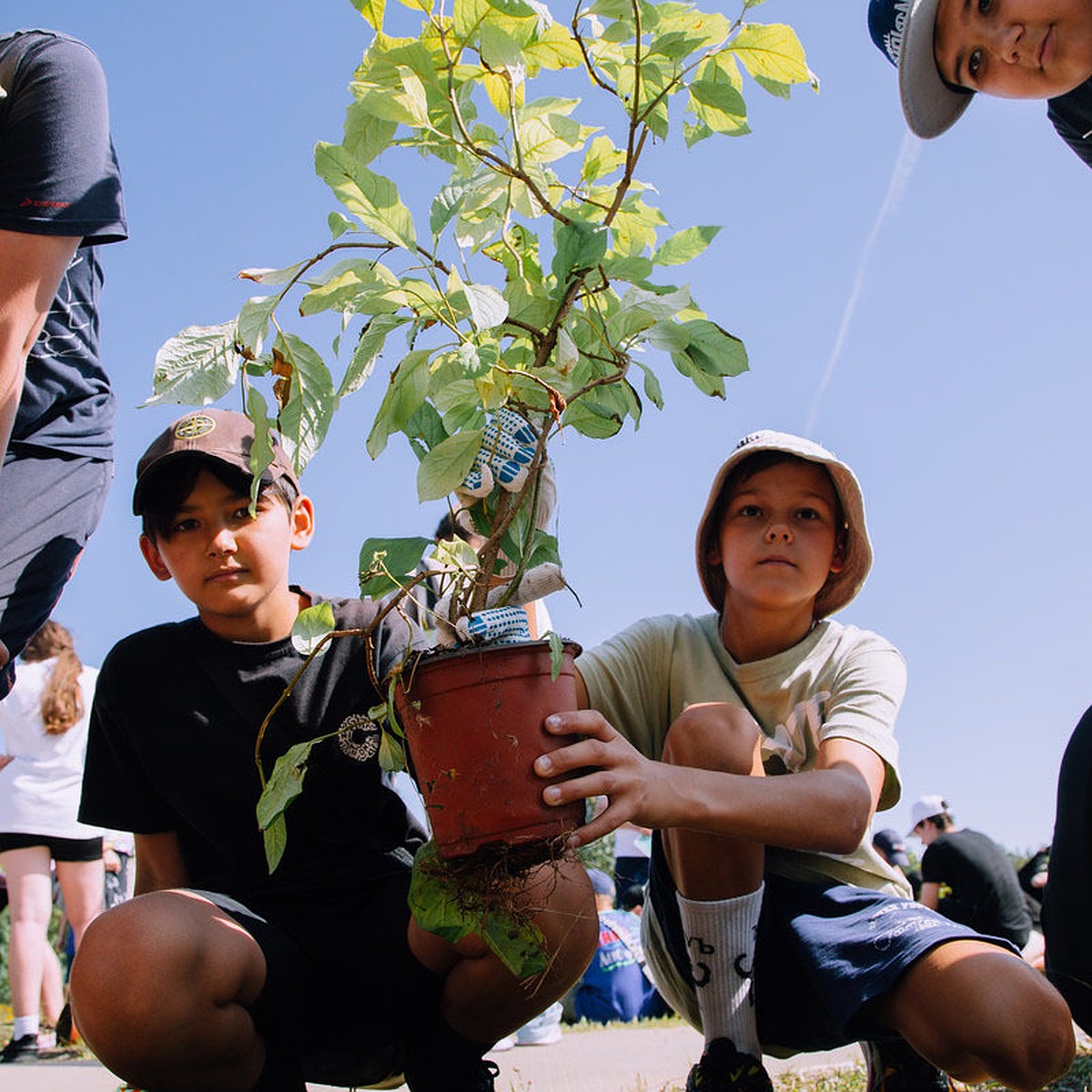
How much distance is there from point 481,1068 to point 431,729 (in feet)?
2.45

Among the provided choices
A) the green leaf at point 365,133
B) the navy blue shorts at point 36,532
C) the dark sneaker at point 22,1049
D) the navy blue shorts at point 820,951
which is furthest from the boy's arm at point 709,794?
the dark sneaker at point 22,1049

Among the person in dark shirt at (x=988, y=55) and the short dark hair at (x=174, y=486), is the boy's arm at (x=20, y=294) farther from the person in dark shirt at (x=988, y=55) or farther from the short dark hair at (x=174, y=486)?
the person in dark shirt at (x=988, y=55)

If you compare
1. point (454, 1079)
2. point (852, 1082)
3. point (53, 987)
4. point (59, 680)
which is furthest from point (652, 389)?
point (53, 987)

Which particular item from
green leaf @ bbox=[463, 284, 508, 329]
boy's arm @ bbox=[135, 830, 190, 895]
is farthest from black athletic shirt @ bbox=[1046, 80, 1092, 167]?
boy's arm @ bbox=[135, 830, 190, 895]

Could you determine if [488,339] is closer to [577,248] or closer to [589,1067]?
[577,248]

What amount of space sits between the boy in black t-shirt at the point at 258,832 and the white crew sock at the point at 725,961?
0.18 metres

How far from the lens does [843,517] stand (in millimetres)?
2154

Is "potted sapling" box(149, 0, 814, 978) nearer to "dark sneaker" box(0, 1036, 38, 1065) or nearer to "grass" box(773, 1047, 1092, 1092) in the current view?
"grass" box(773, 1047, 1092, 1092)

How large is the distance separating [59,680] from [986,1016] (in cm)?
375

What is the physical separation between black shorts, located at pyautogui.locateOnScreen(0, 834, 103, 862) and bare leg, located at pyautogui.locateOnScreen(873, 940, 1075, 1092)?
343 cm

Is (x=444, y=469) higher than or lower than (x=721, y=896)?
higher

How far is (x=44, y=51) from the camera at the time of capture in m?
1.83

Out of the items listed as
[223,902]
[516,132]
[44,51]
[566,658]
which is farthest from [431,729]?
[44,51]

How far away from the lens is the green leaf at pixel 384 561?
1.44 meters
